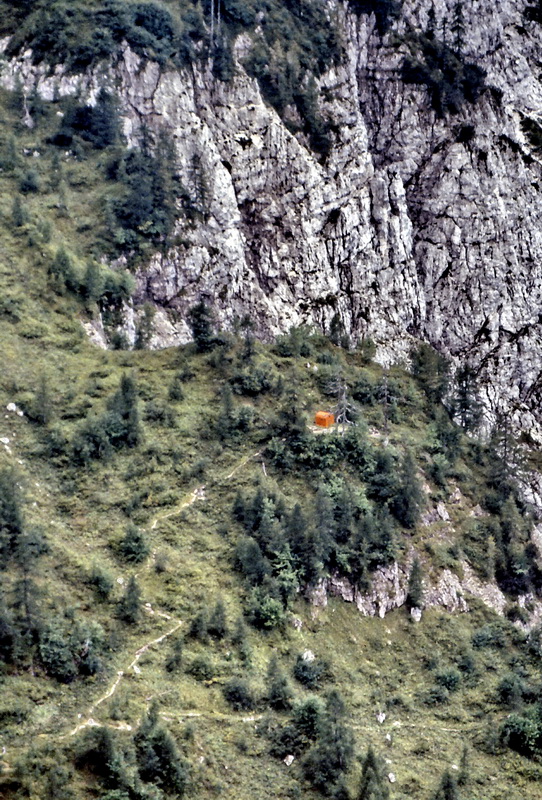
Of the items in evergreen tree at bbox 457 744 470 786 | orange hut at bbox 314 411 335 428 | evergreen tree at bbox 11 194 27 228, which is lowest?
evergreen tree at bbox 457 744 470 786

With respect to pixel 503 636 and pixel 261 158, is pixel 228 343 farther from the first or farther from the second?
pixel 503 636

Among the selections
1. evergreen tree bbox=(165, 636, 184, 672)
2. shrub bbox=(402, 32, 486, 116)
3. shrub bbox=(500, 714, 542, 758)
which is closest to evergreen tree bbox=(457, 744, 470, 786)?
shrub bbox=(500, 714, 542, 758)

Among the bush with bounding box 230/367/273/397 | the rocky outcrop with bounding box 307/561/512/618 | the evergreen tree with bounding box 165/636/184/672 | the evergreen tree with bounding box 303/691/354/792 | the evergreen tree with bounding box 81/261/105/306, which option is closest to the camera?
the evergreen tree with bounding box 303/691/354/792

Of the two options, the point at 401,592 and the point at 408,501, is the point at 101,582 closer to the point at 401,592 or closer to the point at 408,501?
the point at 401,592

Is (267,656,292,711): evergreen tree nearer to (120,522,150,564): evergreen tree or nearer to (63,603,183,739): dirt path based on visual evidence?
(63,603,183,739): dirt path

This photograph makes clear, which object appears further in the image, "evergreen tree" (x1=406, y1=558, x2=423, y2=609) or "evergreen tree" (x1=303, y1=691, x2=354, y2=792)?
"evergreen tree" (x1=406, y1=558, x2=423, y2=609)

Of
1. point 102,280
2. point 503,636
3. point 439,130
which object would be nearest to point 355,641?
point 503,636

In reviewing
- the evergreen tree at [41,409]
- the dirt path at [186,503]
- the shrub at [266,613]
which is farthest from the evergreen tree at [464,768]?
the evergreen tree at [41,409]
